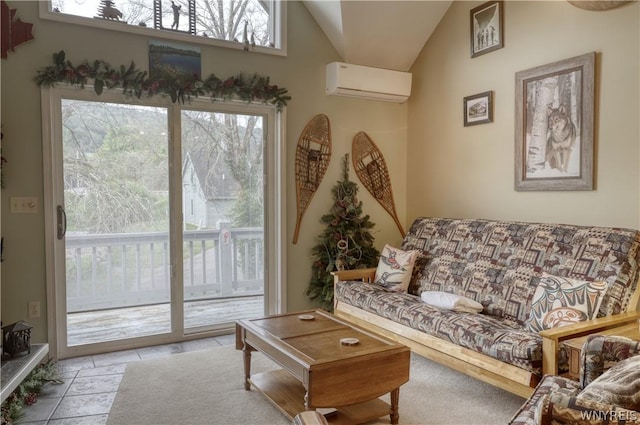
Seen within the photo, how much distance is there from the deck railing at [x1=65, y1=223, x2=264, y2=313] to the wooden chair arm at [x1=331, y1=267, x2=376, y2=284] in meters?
0.75

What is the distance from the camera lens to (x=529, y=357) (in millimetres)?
2217

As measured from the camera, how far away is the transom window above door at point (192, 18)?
3352 mm

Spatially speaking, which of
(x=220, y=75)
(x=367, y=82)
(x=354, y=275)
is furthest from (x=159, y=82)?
(x=354, y=275)

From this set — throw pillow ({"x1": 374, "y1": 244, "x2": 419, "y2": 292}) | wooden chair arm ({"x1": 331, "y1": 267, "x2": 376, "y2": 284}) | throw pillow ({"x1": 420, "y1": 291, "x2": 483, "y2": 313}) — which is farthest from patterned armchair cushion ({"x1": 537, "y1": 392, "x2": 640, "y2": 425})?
wooden chair arm ({"x1": 331, "y1": 267, "x2": 376, "y2": 284})

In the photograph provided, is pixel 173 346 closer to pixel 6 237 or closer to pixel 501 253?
pixel 6 237

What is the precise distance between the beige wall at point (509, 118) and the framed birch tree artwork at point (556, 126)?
0.19 feet

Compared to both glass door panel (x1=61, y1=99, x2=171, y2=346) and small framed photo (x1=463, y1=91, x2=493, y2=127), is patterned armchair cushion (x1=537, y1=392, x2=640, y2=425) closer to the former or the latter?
small framed photo (x1=463, y1=91, x2=493, y2=127)

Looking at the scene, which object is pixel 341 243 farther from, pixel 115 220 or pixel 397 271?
pixel 115 220

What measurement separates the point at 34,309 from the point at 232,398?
66.4 inches

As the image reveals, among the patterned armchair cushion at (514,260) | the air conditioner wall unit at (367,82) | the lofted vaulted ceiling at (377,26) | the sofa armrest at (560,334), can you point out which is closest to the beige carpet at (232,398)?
the sofa armrest at (560,334)

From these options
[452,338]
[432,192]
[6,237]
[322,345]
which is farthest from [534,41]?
[6,237]

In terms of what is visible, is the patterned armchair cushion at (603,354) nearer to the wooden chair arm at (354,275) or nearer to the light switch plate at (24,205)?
the wooden chair arm at (354,275)

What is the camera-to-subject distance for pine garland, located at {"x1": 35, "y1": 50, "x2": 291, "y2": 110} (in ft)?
10.6

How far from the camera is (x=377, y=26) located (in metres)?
4.08
